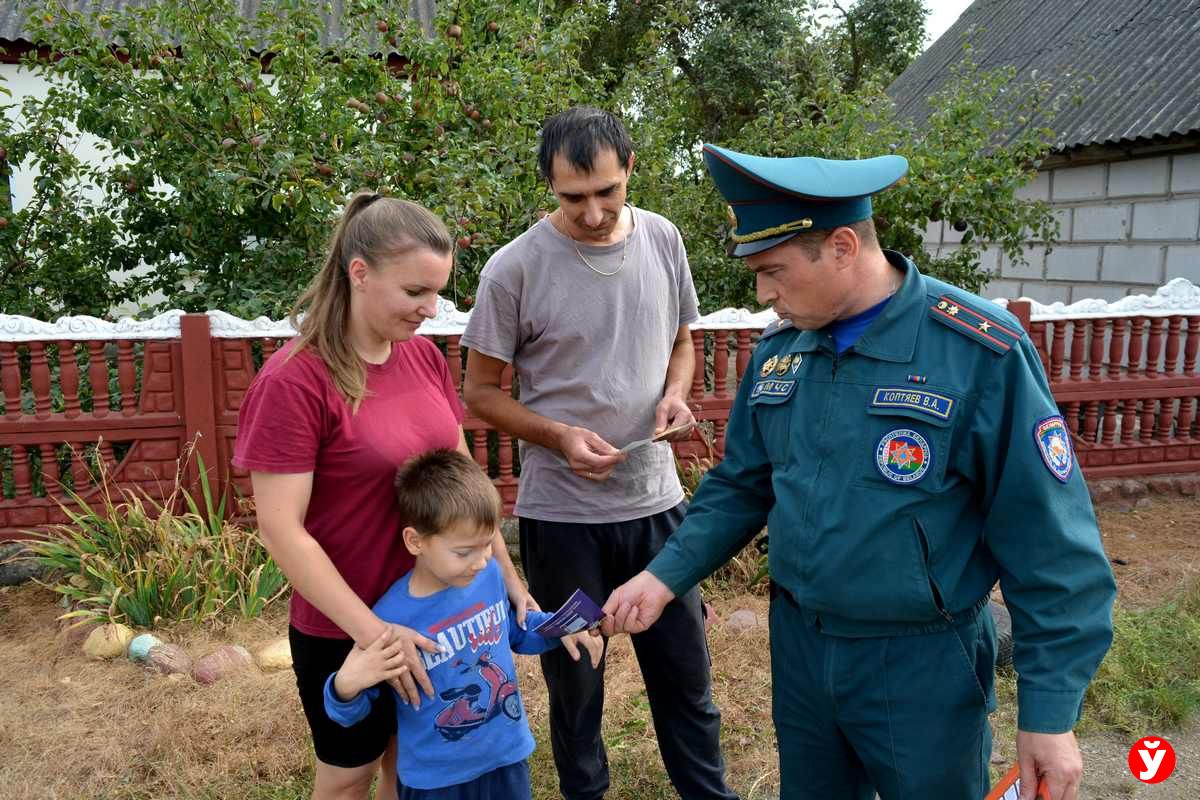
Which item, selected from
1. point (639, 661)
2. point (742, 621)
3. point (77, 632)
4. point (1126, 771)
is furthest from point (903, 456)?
point (77, 632)

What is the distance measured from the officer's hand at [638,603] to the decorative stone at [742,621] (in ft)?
7.51

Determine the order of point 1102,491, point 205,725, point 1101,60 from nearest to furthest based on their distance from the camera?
1. point 205,725
2. point 1102,491
3. point 1101,60

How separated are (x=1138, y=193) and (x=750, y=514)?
26.2ft

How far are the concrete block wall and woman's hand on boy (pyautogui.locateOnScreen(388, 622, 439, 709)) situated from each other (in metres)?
7.29

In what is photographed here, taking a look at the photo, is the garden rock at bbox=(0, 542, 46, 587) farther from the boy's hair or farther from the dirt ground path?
the dirt ground path

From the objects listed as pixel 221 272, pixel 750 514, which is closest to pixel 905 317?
pixel 750 514

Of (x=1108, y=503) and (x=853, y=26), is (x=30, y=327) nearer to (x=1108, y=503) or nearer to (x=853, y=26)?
(x=1108, y=503)

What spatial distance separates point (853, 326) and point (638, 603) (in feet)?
2.63

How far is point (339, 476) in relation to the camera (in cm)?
197

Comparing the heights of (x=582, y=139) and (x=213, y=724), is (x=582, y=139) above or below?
above

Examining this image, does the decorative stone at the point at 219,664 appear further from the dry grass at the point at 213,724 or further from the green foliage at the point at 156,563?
the green foliage at the point at 156,563

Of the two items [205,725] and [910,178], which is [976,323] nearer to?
[205,725]

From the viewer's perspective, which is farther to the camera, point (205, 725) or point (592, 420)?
point (205, 725)

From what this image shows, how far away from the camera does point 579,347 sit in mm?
2576
